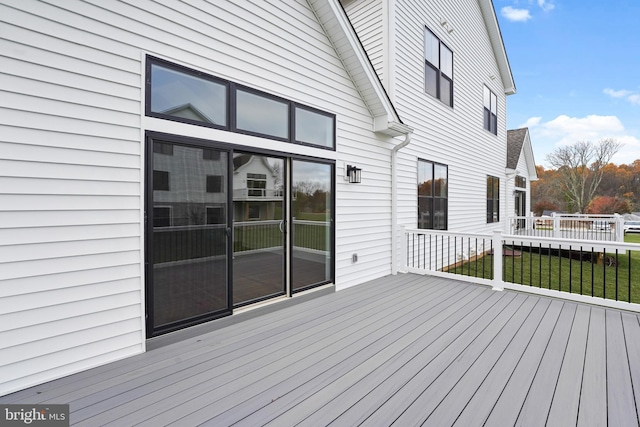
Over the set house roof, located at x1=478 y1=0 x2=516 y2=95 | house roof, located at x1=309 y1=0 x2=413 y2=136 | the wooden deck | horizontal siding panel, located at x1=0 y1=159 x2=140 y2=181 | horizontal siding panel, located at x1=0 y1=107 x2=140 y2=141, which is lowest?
the wooden deck

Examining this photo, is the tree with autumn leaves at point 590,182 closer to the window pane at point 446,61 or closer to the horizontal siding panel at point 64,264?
the window pane at point 446,61

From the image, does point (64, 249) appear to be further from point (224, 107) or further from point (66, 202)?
point (224, 107)

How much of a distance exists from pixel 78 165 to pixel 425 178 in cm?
622

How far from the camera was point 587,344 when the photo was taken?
2730 millimetres

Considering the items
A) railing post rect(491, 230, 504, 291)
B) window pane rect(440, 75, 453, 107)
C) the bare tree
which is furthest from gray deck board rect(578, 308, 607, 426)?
the bare tree

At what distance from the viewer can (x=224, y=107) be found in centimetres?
306

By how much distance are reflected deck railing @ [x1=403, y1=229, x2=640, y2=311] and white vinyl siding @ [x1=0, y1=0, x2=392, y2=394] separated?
4.44 metres

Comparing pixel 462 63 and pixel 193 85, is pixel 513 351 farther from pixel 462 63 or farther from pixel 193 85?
pixel 462 63

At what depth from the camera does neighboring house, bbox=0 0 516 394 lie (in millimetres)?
2033

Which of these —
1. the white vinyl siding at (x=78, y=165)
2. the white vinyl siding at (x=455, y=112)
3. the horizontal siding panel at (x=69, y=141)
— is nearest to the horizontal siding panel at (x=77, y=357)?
the white vinyl siding at (x=78, y=165)

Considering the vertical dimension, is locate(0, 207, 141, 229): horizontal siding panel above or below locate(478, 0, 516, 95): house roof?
below

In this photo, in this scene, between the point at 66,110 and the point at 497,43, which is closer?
the point at 66,110

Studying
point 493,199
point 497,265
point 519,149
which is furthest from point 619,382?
point 519,149

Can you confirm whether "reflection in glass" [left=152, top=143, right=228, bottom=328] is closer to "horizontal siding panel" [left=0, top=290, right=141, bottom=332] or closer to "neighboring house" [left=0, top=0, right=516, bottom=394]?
"neighboring house" [left=0, top=0, right=516, bottom=394]
